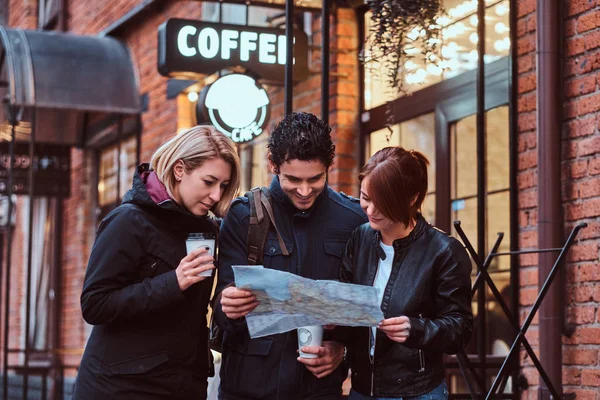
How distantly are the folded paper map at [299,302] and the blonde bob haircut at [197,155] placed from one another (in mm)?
465

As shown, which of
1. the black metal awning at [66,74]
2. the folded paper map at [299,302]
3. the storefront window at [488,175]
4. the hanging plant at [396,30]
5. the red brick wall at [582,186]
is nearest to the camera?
the folded paper map at [299,302]

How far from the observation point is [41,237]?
12.5 meters

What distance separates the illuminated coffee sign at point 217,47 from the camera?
593cm

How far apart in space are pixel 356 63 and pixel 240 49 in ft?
2.95

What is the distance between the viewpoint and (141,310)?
3027mm

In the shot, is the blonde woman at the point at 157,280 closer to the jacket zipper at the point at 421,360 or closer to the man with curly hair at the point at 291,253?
the man with curly hair at the point at 291,253

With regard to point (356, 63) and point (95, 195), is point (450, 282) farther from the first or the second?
point (95, 195)

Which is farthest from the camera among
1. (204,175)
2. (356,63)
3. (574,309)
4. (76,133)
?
(76,133)

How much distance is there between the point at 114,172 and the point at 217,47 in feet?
15.6

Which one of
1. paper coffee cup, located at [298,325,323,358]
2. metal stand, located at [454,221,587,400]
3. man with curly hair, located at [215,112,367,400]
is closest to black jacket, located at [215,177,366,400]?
man with curly hair, located at [215,112,367,400]

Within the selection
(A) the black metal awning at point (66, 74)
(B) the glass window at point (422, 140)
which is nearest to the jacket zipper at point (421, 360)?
(B) the glass window at point (422, 140)

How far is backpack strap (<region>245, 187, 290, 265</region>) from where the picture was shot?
10.1 ft

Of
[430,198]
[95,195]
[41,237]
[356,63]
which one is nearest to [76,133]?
[95,195]

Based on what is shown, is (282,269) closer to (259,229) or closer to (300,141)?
(259,229)
